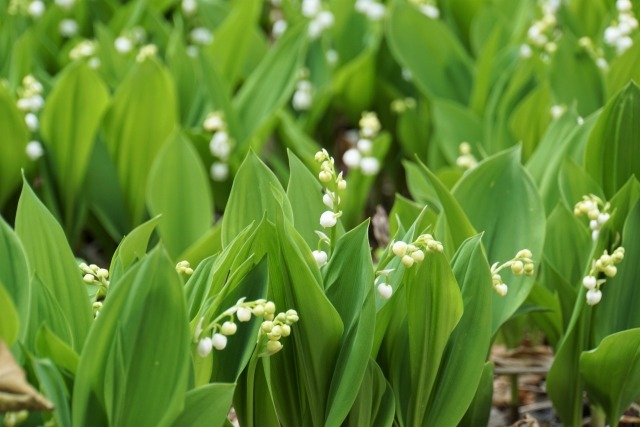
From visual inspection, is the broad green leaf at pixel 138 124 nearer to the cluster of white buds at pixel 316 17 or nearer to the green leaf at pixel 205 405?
the cluster of white buds at pixel 316 17

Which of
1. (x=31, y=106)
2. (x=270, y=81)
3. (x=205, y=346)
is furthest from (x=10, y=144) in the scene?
(x=205, y=346)

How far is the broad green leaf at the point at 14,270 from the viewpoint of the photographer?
4.33 ft

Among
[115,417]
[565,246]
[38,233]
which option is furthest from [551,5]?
[115,417]

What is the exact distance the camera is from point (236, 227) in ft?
5.37

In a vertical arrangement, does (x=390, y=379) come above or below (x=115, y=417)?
below

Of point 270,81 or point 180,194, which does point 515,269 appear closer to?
point 180,194

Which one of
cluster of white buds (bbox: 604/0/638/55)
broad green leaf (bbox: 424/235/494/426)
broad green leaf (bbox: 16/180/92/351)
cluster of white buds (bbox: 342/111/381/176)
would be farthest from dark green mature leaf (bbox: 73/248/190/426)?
cluster of white buds (bbox: 604/0/638/55)

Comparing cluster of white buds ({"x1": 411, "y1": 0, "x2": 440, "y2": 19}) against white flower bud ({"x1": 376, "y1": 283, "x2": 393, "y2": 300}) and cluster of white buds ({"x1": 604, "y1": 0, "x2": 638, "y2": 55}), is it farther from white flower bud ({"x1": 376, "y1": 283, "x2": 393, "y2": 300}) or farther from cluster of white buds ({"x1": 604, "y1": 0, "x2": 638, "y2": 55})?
white flower bud ({"x1": 376, "y1": 283, "x2": 393, "y2": 300})

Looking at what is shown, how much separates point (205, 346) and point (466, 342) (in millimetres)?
443

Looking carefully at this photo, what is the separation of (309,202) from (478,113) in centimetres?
108

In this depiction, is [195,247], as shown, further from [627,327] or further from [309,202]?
[627,327]

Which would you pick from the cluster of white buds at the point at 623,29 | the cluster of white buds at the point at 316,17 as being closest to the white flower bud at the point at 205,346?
the cluster of white buds at the point at 623,29

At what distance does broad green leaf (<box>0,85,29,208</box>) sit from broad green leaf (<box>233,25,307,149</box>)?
1.71 feet

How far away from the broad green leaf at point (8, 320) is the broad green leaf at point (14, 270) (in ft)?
0.29
